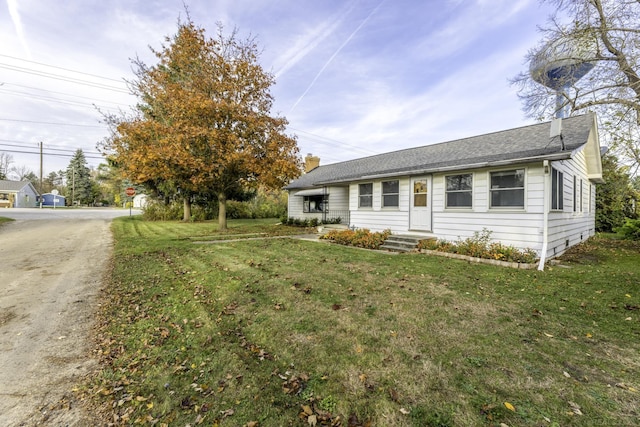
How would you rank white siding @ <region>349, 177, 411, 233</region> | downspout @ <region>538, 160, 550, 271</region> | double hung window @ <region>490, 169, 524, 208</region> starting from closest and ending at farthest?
downspout @ <region>538, 160, 550, 271</region> < double hung window @ <region>490, 169, 524, 208</region> < white siding @ <region>349, 177, 411, 233</region>

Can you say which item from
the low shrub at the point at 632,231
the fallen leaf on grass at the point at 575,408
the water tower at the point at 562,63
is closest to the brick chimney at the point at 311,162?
the water tower at the point at 562,63

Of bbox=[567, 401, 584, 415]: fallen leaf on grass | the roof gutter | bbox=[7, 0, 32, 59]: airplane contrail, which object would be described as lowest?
bbox=[567, 401, 584, 415]: fallen leaf on grass

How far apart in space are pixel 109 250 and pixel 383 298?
9.26m

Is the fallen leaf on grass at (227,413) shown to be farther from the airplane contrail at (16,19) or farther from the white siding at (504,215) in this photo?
the airplane contrail at (16,19)

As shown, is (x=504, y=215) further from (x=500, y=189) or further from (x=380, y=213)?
(x=380, y=213)

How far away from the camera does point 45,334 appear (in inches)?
143

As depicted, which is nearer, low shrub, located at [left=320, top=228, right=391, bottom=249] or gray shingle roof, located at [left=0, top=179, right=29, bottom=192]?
low shrub, located at [left=320, top=228, right=391, bottom=249]

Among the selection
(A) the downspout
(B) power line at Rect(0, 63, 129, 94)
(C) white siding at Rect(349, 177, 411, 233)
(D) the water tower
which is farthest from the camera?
(B) power line at Rect(0, 63, 129, 94)

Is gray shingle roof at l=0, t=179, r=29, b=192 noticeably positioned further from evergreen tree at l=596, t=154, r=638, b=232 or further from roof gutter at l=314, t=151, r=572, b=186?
evergreen tree at l=596, t=154, r=638, b=232

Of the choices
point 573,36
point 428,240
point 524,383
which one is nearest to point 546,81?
point 573,36

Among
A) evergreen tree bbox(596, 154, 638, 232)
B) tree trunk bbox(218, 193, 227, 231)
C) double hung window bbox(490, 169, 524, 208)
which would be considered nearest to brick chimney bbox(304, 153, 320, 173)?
tree trunk bbox(218, 193, 227, 231)

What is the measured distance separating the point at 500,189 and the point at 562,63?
6039mm

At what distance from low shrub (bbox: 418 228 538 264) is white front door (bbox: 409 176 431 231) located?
0.93 m

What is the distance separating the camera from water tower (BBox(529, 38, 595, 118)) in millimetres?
9666
